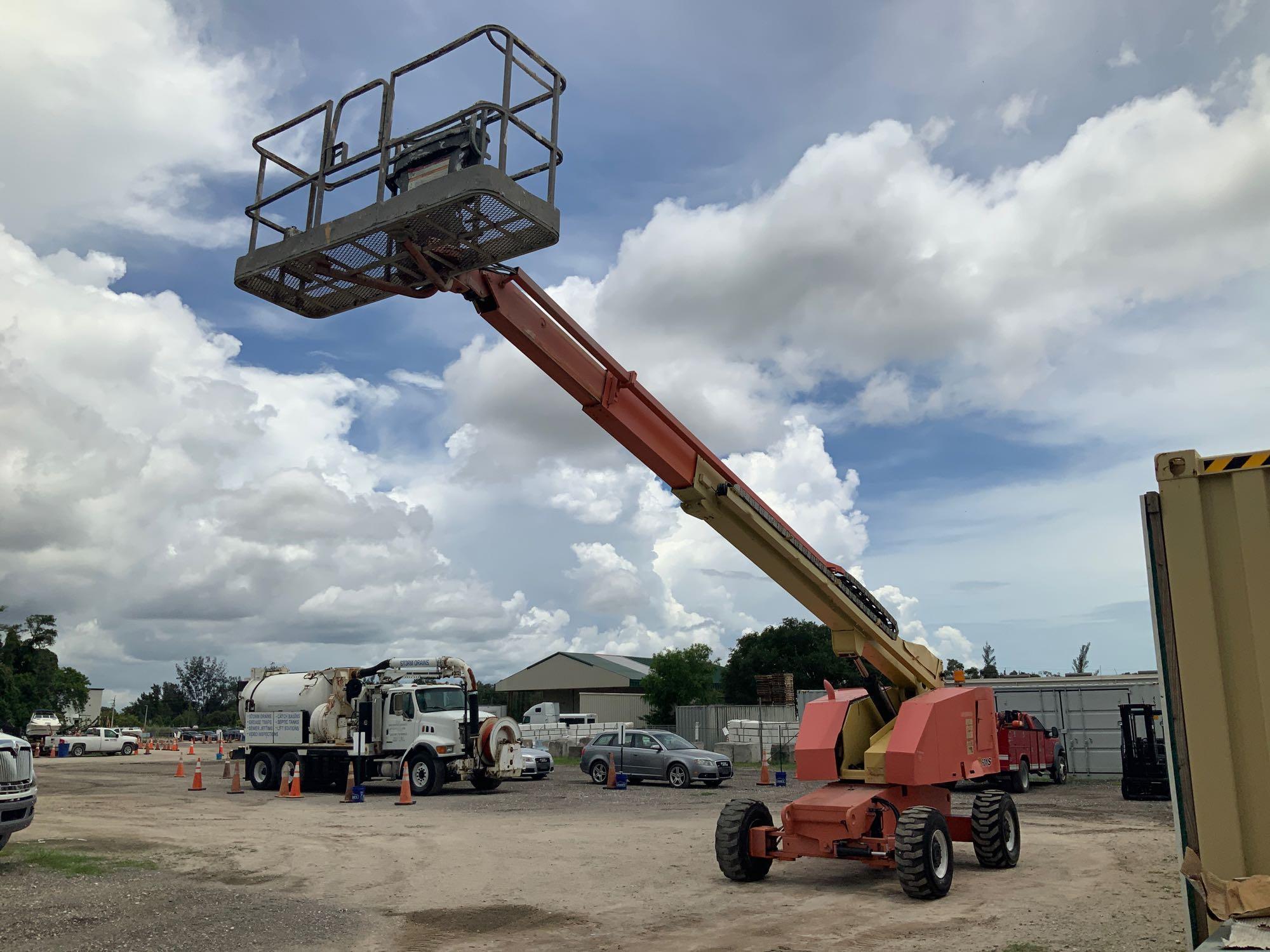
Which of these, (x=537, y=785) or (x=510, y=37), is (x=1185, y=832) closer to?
(x=510, y=37)

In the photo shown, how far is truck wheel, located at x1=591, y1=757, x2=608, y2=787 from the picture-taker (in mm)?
26141

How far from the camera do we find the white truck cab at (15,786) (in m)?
10.7

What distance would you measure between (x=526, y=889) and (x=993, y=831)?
5.39 meters

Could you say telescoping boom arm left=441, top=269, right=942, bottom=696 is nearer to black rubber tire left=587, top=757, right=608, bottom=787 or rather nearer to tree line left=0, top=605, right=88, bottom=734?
black rubber tire left=587, top=757, right=608, bottom=787

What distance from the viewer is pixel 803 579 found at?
11102 mm

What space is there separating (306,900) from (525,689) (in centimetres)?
6758

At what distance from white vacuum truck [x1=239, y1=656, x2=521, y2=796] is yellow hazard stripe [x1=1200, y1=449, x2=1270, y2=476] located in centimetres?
1944

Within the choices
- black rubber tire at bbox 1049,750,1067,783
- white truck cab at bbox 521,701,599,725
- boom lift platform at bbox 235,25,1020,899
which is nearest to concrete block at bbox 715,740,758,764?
black rubber tire at bbox 1049,750,1067,783

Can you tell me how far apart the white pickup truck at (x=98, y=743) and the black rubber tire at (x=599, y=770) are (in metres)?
32.2

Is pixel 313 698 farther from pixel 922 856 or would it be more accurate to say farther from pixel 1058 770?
pixel 1058 770

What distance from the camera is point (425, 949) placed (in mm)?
8094

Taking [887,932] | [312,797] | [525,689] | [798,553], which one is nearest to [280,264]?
[798,553]

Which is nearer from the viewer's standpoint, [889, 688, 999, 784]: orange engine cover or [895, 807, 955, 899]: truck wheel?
[895, 807, 955, 899]: truck wheel

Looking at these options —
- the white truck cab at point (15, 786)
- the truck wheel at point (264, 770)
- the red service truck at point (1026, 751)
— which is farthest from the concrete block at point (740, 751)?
the white truck cab at point (15, 786)
